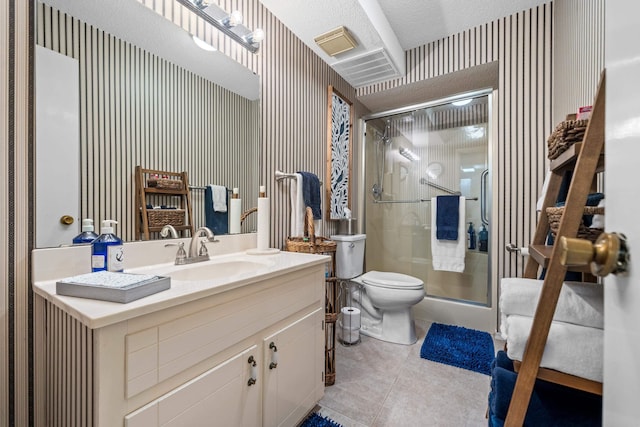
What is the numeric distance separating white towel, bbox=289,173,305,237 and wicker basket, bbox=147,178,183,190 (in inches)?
29.8

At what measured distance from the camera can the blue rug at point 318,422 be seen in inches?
51.8

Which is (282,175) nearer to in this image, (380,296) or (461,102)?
(380,296)

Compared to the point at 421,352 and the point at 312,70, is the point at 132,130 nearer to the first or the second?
the point at 312,70

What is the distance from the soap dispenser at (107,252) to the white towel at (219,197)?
520 millimetres

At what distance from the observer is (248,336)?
1.02 m

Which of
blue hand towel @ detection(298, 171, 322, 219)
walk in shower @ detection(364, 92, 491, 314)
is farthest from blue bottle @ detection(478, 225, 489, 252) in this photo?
blue hand towel @ detection(298, 171, 322, 219)

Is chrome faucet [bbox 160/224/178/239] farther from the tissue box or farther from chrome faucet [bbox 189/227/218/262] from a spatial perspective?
the tissue box

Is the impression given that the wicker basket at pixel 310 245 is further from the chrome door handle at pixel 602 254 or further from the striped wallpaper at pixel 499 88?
the chrome door handle at pixel 602 254

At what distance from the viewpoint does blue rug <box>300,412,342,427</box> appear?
132 cm

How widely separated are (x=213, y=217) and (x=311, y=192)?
0.72 metres

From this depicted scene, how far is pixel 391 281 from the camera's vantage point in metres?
2.28

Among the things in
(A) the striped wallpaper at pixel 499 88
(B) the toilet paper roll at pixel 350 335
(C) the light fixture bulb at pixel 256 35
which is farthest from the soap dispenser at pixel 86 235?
(B) the toilet paper roll at pixel 350 335

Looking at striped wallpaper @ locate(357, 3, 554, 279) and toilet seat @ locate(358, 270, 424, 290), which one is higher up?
striped wallpaper @ locate(357, 3, 554, 279)

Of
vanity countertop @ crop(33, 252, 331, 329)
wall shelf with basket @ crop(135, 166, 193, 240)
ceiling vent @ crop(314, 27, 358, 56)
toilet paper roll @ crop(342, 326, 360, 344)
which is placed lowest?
toilet paper roll @ crop(342, 326, 360, 344)
